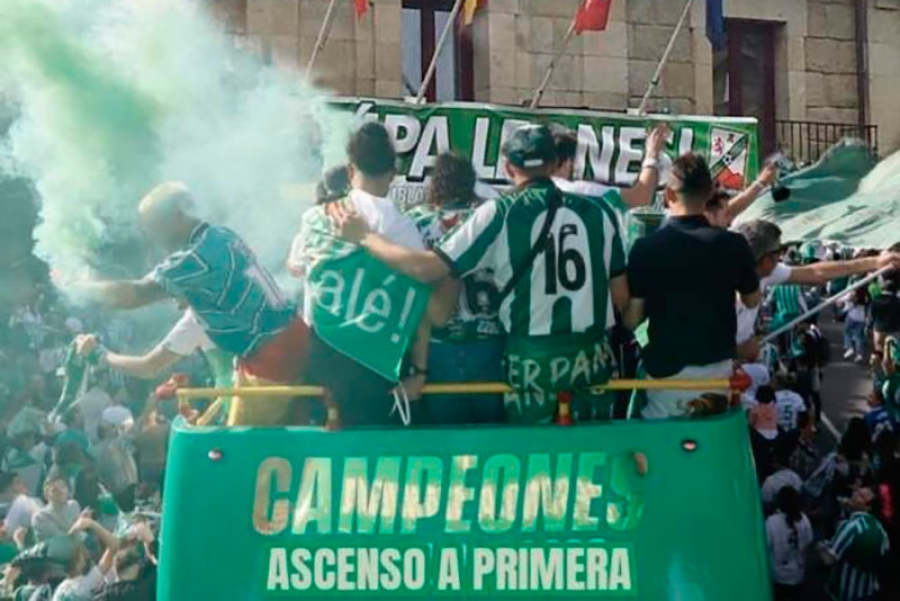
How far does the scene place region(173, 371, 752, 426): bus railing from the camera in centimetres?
441

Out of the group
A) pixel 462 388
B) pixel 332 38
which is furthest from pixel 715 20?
pixel 462 388

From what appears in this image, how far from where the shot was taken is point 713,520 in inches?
169

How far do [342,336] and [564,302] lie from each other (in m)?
0.73

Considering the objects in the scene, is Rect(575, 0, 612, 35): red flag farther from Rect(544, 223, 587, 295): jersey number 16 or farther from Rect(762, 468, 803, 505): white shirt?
Rect(544, 223, 587, 295): jersey number 16

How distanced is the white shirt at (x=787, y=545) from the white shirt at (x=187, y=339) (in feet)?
19.4

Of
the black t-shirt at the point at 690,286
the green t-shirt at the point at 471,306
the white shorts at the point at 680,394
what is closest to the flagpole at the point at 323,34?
the green t-shirt at the point at 471,306

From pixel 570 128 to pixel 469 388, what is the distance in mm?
11211

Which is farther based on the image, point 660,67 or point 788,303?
point 660,67

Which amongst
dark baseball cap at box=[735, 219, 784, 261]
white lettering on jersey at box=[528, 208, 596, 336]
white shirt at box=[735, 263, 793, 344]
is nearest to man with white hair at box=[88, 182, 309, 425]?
white lettering on jersey at box=[528, 208, 596, 336]

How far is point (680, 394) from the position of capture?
467cm

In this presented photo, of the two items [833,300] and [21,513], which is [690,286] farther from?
[21,513]

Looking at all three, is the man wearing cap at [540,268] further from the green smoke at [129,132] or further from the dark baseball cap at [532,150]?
the green smoke at [129,132]

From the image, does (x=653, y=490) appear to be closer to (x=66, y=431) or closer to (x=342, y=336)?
(x=342, y=336)

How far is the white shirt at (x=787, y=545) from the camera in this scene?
32.6 ft
